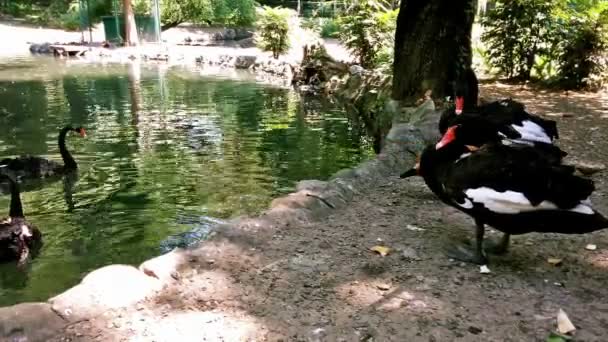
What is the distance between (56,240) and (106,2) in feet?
104

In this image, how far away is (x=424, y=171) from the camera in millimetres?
4367

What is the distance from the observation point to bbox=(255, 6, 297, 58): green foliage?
72.0 feet

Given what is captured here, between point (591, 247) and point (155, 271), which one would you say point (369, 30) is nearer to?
point (591, 247)

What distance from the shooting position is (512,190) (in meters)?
3.57

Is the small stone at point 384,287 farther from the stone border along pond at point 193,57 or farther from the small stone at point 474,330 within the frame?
the stone border along pond at point 193,57

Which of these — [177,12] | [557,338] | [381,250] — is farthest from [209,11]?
[557,338]

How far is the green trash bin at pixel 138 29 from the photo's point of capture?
30359mm

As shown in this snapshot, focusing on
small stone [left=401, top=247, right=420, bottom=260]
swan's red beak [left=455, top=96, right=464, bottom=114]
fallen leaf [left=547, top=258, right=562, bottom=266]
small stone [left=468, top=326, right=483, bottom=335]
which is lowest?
small stone [left=468, top=326, right=483, bottom=335]

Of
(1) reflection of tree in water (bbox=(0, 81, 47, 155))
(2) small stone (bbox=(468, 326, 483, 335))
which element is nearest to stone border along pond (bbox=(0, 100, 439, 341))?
(2) small stone (bbox=(468, 326, 483, 335))

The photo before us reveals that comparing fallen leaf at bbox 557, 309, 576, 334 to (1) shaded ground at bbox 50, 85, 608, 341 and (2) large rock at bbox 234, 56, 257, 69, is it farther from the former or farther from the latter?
(2) large rock at bbox 234, 56, 257, 69

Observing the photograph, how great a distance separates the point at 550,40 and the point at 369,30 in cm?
561

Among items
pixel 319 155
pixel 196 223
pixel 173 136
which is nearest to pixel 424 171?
pixel 196 223

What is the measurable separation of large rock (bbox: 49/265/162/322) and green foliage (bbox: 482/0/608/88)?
10.3 metres

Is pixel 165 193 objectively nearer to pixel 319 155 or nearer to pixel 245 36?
pixel 319 155
